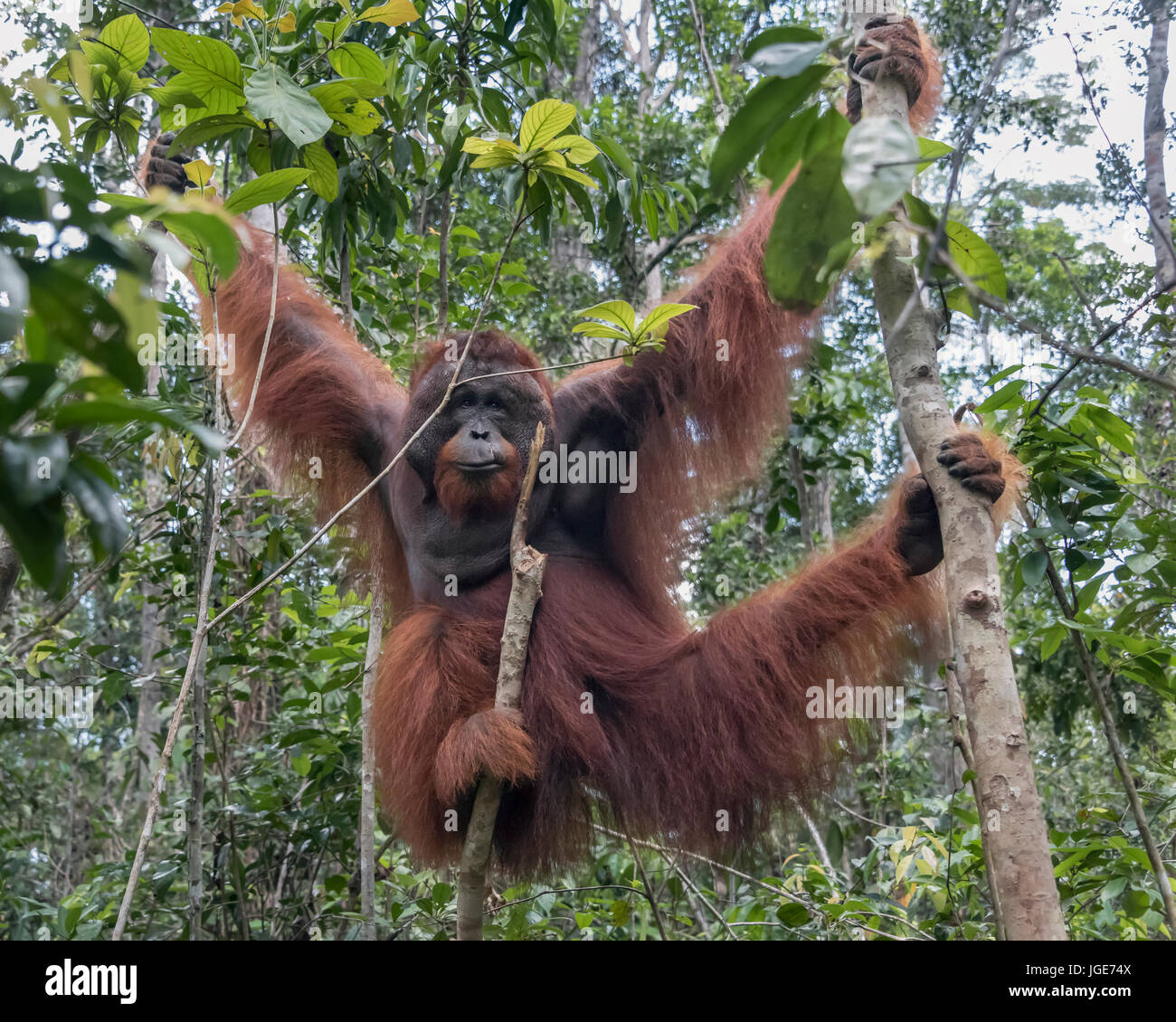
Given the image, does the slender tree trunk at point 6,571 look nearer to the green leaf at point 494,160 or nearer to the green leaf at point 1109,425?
the green leaf at point 494,160

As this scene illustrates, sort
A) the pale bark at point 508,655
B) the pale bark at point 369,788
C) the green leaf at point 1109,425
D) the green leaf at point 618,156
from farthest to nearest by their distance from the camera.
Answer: the green leaf at point 618,156
the pale bark at point 369,788
the green leaf at point 1109,425
the pale bark at point 508,655

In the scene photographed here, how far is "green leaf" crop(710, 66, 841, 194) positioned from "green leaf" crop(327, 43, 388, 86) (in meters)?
2.31

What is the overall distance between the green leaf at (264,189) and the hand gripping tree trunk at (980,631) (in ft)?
4.90

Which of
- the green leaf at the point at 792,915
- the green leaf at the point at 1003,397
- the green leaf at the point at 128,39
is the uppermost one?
the green leaf at the point at 128,39

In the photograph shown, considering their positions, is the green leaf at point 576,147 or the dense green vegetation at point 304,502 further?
the green leaf at point 576,147

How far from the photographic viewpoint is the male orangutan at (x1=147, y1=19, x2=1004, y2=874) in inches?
134

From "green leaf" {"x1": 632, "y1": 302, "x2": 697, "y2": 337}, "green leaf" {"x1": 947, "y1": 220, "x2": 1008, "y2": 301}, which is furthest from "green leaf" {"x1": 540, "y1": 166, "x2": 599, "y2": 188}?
"green leaf" {"x1": 947, "y1": 220, "x2": 1008, "y2": 301}

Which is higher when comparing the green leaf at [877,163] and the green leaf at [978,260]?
the green leaf at [978,260]

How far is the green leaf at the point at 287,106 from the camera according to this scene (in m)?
2.84

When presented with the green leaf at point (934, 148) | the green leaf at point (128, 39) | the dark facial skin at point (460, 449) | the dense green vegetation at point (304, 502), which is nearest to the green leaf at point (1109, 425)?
the dense green vegetation at point (304, 502)

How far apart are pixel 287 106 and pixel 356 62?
1.73 feet

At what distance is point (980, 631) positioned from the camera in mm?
2227

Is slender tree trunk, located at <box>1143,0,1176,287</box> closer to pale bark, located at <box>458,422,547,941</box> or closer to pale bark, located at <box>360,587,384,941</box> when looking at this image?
pale bark, located at <box>458,422,547,941</box>
